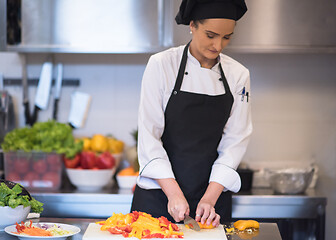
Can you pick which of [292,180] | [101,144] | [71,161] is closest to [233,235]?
[292,180]

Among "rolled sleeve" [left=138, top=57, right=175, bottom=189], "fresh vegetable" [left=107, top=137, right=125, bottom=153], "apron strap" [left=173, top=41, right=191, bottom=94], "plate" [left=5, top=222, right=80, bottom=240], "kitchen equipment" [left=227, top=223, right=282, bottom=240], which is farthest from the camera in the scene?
"fresh vegetable" [left=107, top=137, right=125, bottom=153]

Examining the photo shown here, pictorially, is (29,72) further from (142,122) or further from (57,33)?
(142,122)

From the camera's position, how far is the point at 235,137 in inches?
88.4

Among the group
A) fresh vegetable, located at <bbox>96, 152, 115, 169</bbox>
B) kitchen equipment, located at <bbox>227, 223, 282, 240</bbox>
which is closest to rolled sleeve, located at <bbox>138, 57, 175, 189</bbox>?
kitchen equipment, located at <bbox>227, 223, 282, 240</bbox>

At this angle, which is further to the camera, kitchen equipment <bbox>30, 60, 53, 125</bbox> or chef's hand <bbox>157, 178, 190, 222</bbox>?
kitchen equipment <bbox>30, 60, 53, 125</bbox>

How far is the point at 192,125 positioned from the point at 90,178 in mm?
1109

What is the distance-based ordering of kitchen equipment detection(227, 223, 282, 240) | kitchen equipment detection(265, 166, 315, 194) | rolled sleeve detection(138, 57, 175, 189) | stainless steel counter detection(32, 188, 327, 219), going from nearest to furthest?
1. kitchen equipment detection(227, 223, 282, 240)
2. rolled sleeve detection(138, 57, 175, 189)
3. stainless steel counter detection(32, 188, 327, 219)
4. kitchen equipment detection(265, 166, 315, 194)

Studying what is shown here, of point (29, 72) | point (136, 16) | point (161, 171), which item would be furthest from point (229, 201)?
point (29, 72)

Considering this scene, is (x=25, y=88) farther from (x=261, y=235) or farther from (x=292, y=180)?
(x=261, y=235)

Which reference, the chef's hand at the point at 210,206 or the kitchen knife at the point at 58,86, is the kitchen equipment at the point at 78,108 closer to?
the kitchen knife at the point at 58,86

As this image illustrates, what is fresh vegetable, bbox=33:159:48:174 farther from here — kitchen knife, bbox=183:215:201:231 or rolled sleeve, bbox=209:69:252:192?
kitchen knife, bbox=183:215:201:231

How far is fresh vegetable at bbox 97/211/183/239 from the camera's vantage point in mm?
1671

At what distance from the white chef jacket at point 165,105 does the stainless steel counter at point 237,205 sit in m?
0.91

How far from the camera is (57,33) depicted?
128 inches
